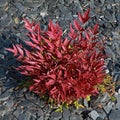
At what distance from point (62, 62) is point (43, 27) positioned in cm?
92

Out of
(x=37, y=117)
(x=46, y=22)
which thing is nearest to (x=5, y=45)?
(x=46, y=22)

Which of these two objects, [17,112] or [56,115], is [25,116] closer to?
[17,112]

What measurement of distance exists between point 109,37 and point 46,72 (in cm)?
95

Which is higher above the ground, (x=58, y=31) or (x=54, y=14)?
(x=58, y=31)

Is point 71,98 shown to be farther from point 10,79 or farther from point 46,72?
point 10,79

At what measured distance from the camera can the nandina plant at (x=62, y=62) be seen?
2771mm

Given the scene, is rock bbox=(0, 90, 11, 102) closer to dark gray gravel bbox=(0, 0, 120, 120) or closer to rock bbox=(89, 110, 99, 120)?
dark gray gravel bbox=(0, 0, 120, 120)

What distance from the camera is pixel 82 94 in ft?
9.52

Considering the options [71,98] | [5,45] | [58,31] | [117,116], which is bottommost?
[117,116]

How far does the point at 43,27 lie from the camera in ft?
12.0

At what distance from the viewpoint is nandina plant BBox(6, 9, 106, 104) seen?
2.77 m

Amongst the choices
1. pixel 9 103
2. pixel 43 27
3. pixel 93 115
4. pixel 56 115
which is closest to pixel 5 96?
pixel 9 103

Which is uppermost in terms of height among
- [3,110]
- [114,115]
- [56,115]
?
[3,110]

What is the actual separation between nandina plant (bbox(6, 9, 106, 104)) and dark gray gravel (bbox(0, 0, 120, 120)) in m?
0.25
